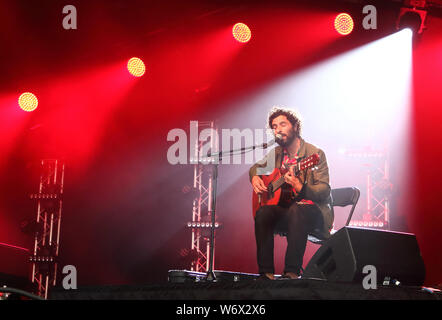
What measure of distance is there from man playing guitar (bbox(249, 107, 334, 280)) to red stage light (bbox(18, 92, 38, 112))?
13.7ft

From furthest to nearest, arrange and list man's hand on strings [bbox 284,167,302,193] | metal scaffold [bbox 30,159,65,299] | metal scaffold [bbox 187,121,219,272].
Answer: metal scaffold [bbox 30,159,65,299] < metal scaffold [bbox 187,121,219,272] < man's hand on strings [bbox 284,167,302,193]

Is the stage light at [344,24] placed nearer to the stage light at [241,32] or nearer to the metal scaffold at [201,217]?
the stage light at [241,32]

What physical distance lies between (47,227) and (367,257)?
5.77 m

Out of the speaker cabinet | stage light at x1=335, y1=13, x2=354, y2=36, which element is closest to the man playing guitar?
the speaker cabinet

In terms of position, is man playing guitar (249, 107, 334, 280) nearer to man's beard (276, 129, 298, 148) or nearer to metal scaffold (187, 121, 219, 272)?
man's beard (276, 129, 298, 148)

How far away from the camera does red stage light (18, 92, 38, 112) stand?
278 inches

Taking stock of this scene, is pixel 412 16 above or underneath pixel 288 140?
above

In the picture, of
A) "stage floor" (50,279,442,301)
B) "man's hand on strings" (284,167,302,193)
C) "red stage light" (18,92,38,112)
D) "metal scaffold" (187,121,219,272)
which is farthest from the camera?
"red stage light" (18,92,38,112)

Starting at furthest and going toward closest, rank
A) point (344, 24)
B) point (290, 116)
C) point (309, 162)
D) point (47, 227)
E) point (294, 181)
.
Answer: point (47, 227) < point (344, 24) < point (290, 116) < point (309, 162) < point (294, 181)

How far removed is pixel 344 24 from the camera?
260 inches

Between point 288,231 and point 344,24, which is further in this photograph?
point 344,24

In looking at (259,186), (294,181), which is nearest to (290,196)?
(294,181)
